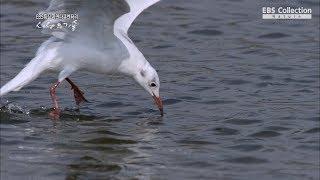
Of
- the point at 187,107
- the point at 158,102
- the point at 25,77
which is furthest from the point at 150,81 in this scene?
the point at 25,77

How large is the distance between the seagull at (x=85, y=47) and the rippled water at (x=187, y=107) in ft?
1.58

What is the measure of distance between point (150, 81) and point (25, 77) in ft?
4.78

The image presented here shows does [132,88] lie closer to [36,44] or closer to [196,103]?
[196,103]

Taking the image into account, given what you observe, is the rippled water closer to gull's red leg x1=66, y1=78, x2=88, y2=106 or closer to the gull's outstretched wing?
gull's red leg x1=66, y1=78, x2=88, y2=106

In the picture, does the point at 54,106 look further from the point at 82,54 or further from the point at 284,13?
the point at 284,13

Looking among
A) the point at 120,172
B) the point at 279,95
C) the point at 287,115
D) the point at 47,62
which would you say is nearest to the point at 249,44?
the point at 279,95

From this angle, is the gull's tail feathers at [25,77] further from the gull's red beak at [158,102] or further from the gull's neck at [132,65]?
the gull's red beak at [158,102]

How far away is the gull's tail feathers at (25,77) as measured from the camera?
1076 centimetres

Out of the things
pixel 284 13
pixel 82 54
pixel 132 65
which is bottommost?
pixel 284 13

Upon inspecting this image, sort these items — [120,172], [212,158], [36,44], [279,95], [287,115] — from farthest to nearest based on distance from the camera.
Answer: [36,44]
[279,95]
[287,115]
[212,158]
[120,172]

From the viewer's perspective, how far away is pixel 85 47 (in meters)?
11.0

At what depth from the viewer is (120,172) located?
9047mm

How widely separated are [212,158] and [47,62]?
89.8 inches

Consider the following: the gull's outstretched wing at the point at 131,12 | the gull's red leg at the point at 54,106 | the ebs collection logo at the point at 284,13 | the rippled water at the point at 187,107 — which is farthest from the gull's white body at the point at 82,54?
the ebs collection logo at the point at 284,13
